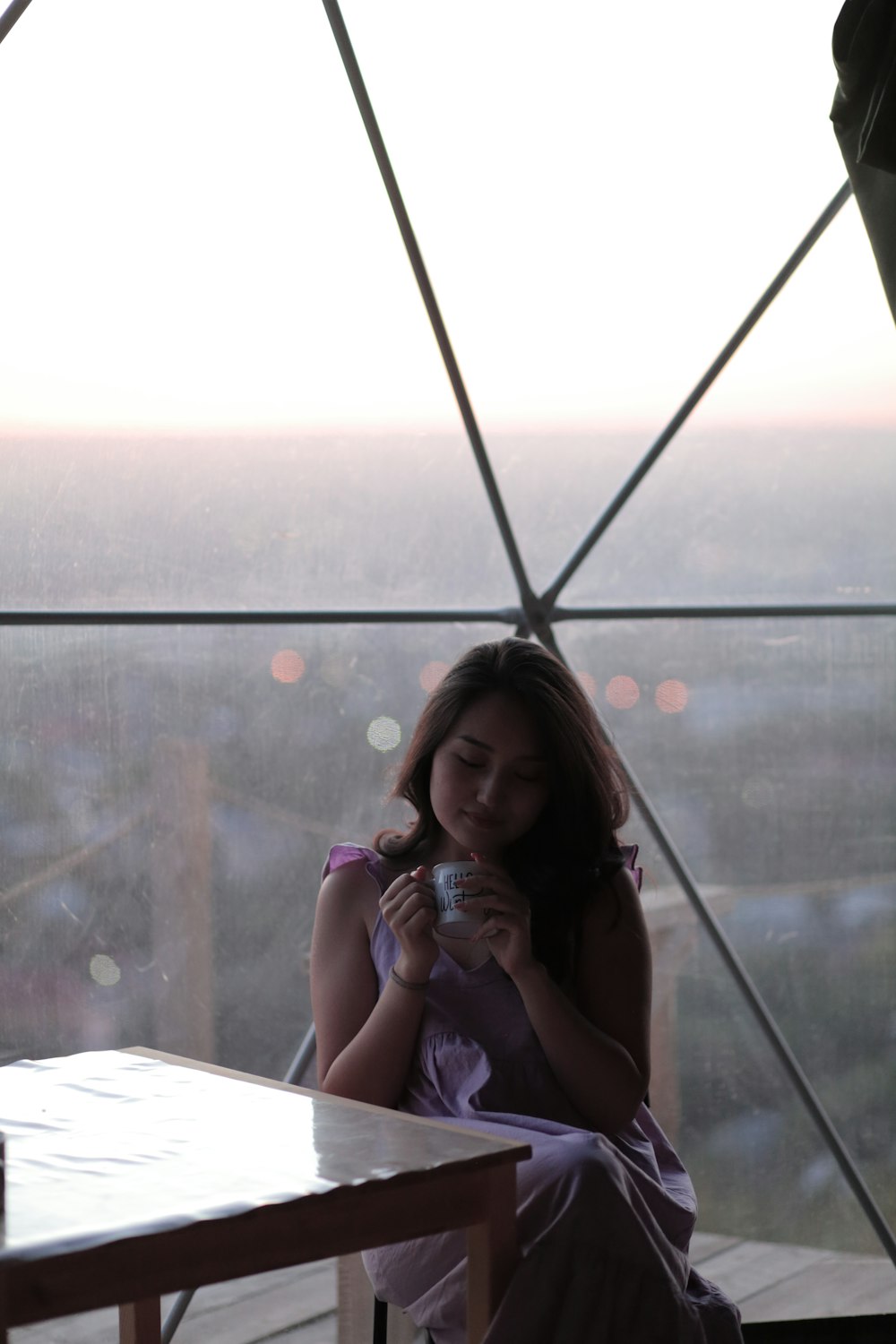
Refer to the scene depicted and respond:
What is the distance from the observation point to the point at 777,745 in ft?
15.0

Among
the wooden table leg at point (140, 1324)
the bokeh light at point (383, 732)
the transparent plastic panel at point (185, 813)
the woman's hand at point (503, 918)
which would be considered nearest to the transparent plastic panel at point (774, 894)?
the bokeh light at point (383, 732)

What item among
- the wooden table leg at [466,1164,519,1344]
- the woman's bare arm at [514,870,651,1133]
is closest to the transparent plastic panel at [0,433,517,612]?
the woman's bare arm at [514,870,651,1133]

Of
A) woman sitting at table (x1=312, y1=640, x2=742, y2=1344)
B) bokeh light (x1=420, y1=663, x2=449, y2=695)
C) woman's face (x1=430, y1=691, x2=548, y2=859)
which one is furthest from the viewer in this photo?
bokeh light (x1=420, y1=663, x2=449, y2=695)

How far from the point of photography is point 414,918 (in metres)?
2.79

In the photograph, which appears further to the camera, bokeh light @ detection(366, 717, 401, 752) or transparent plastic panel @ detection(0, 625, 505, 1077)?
bokeh light @ detection(366, 717, 401, 752)

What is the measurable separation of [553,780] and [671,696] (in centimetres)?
142

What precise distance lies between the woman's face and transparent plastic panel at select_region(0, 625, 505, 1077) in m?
1.14

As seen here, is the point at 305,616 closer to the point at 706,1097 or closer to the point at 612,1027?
the point at 612,1027

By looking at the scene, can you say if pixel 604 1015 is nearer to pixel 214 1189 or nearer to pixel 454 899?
pixel 454 899

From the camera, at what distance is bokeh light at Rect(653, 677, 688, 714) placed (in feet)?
14.8

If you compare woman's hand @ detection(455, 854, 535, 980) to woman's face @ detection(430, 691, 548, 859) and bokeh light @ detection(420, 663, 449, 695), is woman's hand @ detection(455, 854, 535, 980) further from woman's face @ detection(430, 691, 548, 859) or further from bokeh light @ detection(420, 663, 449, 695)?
bokeh light @ detection(420, 663, 449, 695)

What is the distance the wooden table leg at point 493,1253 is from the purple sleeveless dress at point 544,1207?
0.03m

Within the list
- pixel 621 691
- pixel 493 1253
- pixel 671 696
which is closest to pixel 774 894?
pixel 671 696

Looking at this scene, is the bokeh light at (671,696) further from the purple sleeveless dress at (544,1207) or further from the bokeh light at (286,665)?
the purple sleeveless dress at (544,1207)
